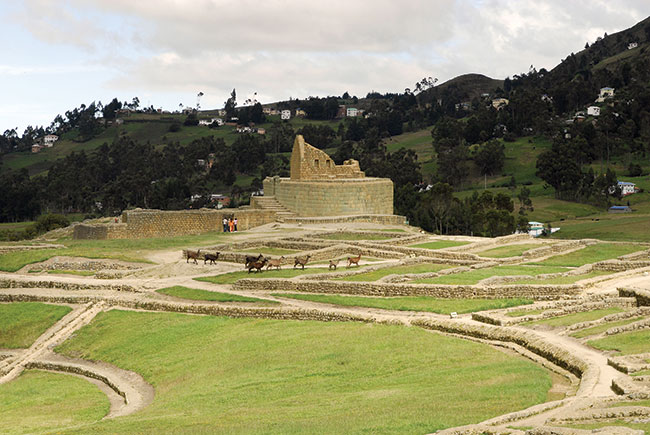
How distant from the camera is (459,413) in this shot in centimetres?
1427

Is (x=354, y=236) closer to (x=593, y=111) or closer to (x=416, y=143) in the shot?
(x=593, y=111)

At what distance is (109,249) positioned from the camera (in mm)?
39281

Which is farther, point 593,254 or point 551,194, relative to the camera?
point 551,194

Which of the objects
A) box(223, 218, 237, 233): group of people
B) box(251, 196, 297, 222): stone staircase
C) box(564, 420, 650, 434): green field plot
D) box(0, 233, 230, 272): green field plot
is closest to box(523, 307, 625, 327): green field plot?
box(564, 420, 650, 434): green field plot

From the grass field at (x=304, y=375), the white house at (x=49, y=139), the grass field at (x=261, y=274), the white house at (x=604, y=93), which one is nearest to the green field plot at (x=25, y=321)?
the grass field at (x=304, y=375)

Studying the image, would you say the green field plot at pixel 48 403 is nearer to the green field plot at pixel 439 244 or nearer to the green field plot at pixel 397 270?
the green field plot at pixel 397 270

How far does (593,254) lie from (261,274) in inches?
549

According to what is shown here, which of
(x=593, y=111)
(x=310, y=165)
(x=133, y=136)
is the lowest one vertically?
(x=310, y=165)

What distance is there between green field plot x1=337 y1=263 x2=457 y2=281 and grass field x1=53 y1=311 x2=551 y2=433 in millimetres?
5824

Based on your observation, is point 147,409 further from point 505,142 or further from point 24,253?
point 505,142

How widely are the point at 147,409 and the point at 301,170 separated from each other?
3716 cm

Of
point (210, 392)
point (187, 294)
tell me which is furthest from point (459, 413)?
point (187, 294)

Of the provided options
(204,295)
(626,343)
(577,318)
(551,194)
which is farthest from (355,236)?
(551,194)

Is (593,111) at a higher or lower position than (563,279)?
higher
